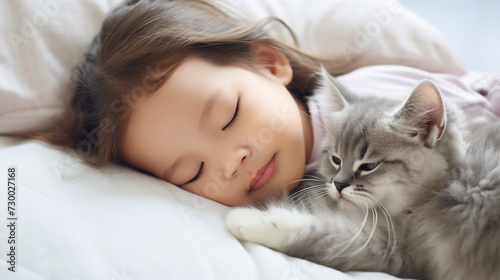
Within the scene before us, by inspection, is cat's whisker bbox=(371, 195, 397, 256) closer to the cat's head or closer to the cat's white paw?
the cat's head

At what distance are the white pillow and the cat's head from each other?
0.72 metres

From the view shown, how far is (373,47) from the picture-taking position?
5.57 feet

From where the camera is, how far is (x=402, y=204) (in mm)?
979

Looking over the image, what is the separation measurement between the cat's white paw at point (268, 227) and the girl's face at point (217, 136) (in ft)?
0.56

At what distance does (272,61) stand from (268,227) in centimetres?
70

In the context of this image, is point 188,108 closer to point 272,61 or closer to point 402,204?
point 272,61

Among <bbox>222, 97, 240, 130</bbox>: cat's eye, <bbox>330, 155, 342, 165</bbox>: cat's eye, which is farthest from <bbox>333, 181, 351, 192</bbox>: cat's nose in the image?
<bbox>222, 97, 240, 130</bbox>: cat's eye

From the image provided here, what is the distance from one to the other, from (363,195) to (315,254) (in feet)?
0.62

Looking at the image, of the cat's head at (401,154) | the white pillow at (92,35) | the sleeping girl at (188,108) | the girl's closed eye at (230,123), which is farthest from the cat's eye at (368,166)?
the white pillow at (92,35)

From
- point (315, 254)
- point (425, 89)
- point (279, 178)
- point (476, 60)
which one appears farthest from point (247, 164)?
point (476, 60)

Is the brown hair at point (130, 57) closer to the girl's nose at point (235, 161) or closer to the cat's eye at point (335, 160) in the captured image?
the girl's nose at point (235, 161)

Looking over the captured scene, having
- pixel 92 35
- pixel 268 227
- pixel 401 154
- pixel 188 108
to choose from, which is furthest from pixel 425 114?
pixel 92 35

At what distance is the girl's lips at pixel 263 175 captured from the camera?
117 centimetres

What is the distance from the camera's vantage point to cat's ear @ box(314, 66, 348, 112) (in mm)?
1188
